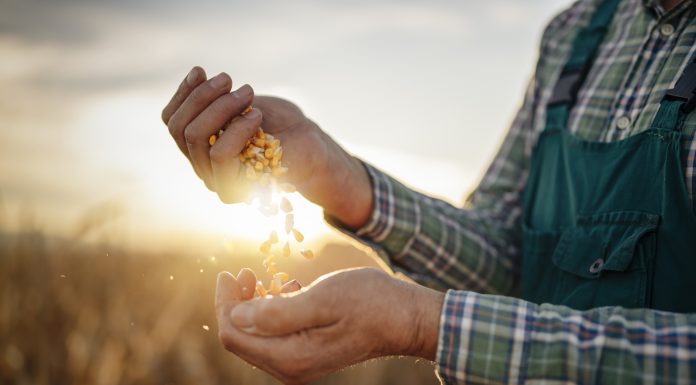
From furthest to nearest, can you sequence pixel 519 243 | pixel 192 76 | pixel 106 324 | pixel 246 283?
pixel 106 324 < pixel 519 243 < pixel 192 76 < pixel 246 283

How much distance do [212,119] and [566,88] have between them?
1476mm

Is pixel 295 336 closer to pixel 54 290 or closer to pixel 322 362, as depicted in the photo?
pixel 322 362

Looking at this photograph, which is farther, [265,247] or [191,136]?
[265,247]

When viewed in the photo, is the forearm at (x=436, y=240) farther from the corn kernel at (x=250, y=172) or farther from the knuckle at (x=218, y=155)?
the knuckle at (x=218, y=155)

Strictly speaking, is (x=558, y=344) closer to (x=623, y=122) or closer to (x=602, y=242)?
(x=602, y=242)

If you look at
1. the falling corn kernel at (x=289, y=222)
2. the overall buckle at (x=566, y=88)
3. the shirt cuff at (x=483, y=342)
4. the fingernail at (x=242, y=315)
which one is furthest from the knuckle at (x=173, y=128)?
the overall buckle at (x=566, y=88)

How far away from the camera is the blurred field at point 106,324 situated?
4.23 m

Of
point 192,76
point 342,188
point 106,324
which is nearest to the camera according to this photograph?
point 192,76

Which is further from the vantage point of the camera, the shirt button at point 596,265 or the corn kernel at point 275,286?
the shirt button at point 596,265

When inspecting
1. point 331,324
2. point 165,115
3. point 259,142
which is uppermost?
point 165,115

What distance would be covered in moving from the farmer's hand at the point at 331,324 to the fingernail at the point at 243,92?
0.66 meters

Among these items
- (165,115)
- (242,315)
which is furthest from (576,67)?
(242,315)

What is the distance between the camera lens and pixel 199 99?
1.90 metres

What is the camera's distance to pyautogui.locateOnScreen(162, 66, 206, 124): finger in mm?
1920
